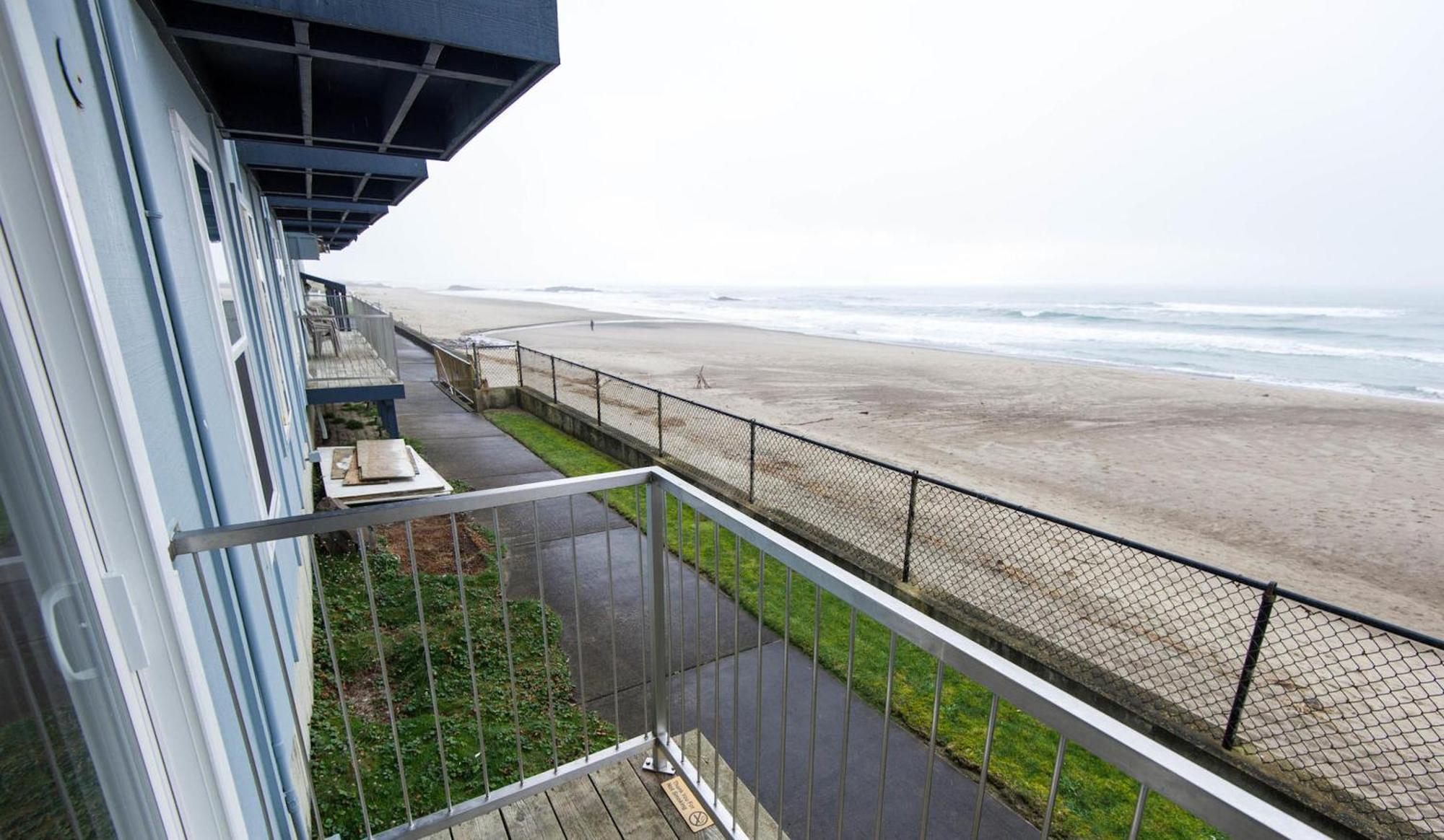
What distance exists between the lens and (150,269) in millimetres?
1916

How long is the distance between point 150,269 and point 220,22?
1.18 metres

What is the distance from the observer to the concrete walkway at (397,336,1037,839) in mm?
3098

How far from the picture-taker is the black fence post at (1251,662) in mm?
3322

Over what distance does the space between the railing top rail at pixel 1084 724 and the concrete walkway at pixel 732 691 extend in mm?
259

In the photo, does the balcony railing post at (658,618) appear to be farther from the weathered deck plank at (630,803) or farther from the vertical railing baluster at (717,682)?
the vertical railing baluster at (717,682)

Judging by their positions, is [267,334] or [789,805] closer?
[789,805]

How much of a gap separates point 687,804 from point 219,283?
3715 mm

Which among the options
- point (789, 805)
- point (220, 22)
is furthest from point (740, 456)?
point (220, 22)

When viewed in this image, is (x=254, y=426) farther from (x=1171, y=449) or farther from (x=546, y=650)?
(x=1171, y=449)

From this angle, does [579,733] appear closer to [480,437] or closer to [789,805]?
[789,805]

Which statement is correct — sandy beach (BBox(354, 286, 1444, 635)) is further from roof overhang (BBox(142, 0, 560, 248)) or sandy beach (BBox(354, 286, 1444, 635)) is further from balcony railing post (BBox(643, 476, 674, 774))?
roof overhang (BBox(142, 0, 560, 248))

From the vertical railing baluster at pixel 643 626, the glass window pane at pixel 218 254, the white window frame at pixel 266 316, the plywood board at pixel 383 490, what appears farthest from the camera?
the plywood board at pixel 383 490

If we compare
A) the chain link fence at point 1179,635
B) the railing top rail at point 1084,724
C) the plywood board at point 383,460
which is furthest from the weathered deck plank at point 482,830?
the plywood board at point 383,460

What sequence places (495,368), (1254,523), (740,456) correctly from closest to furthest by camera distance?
(1254,523) → (740,456) → (495,368)
